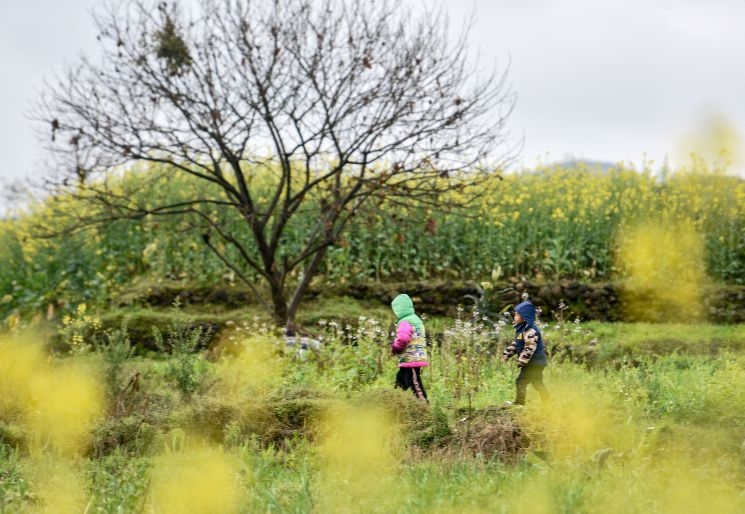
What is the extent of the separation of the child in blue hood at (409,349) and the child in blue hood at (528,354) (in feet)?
2.73

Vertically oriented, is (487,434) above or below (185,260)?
below

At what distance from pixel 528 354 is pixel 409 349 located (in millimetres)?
1127

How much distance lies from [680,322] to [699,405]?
6.25 metres

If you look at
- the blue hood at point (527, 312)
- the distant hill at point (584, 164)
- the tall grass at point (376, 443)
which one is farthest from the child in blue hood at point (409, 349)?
the distant hill at point (584, 164)

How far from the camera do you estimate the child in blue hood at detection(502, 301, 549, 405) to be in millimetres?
6938

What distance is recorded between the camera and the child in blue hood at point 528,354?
694cm

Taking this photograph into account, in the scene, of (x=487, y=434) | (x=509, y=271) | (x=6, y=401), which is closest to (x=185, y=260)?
(x=509, y=271)

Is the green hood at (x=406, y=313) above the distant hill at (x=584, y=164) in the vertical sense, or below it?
below

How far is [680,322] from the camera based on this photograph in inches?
506

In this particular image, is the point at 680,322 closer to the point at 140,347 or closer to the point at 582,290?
the point at 582,290

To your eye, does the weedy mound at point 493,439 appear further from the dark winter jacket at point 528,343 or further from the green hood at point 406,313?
the green hood at point 406,313

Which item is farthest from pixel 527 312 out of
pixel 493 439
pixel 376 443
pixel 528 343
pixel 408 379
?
pixel 376 443

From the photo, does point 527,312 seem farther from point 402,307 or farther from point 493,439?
point 493,439

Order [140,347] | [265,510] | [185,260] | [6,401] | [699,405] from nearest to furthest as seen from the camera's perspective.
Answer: [265,510]
[699,405]
[6,401]
[140,347]
[185,260]
